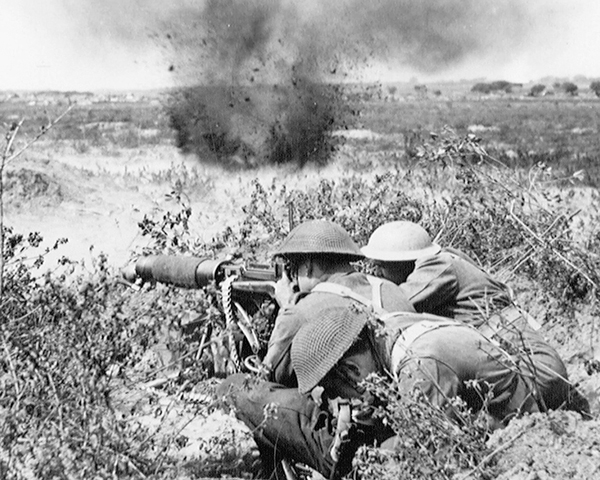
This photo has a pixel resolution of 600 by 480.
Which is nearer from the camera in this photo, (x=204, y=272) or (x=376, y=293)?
(x=376, y=293)

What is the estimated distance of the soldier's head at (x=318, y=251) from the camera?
4.46 meters

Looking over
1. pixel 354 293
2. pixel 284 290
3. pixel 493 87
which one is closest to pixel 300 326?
pixel 354 293

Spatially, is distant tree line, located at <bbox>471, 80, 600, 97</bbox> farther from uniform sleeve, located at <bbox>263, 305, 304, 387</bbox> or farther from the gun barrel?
uniform sleeve, located at <bbox>263, 305, 304, 387</bbox>

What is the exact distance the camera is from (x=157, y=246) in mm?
6789

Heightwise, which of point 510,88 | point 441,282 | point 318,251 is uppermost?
point 318,251

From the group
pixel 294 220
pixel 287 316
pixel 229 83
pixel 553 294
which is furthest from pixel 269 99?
pixel 287 316

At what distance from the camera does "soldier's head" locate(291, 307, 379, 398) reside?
3920 mm

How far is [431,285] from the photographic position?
4.86 metres

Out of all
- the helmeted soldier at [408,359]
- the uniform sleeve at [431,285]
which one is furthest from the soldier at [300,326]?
the uniform sleeve at [431,285]

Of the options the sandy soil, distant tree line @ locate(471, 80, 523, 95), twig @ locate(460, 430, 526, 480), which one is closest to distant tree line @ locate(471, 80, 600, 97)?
distant tree line @ locate(471, 80, 523, 95)

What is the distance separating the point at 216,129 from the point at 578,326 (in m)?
13.2

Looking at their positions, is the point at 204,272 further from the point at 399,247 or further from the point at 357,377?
the point at 357,377

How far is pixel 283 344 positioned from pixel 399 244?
133 centimetres

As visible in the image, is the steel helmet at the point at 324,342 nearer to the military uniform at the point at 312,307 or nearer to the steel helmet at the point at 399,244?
the military uniform at the point at 312,307
